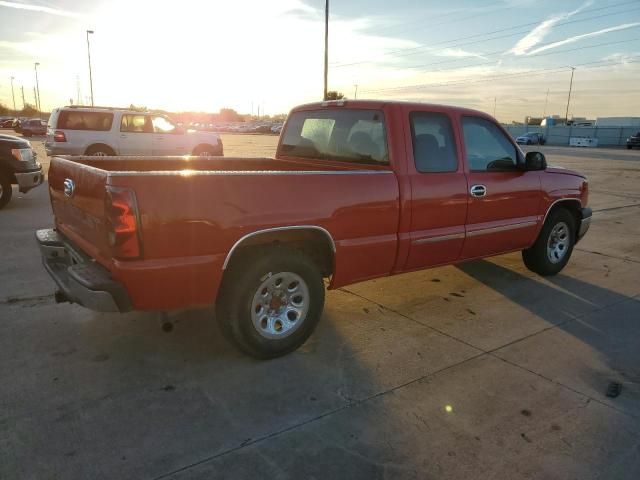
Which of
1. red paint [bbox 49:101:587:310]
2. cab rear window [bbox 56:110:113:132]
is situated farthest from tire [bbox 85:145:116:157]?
Answer: red paint [bbox 49:101:587:310]

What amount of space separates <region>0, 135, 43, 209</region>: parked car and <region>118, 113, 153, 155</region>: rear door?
4939 mm

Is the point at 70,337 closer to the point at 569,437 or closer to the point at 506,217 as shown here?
the point at 569,437

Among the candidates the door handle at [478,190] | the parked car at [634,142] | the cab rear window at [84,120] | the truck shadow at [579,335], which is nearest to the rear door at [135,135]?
the cab rear window at [84,120]

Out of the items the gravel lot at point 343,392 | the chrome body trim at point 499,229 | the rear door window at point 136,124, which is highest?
the rear door window at point 136,124

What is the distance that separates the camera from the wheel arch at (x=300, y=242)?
331 centimetres

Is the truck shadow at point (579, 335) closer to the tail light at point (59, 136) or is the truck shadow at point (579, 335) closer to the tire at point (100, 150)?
the tire at point (100, 150)

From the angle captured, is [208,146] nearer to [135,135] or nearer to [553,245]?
[135,135]

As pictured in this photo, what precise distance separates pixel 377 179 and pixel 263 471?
7.49 ft

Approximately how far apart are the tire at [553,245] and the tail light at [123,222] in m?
4.51

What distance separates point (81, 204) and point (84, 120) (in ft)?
38.3

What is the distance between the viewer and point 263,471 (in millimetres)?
2469

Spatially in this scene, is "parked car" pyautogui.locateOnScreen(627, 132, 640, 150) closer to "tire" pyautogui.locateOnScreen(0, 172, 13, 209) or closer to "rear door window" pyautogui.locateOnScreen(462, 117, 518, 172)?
"rear door window" pyautogui.locateOnScreen(462, 117, 518, 172)

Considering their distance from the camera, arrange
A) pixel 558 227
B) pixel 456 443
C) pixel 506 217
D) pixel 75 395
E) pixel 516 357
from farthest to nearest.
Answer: pixel 558 227 < pixel 506 217 < pixel 516 357 < pixel 75 395 < pixel 456 443

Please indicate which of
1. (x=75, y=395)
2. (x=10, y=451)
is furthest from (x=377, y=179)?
(x=10, y=451)
